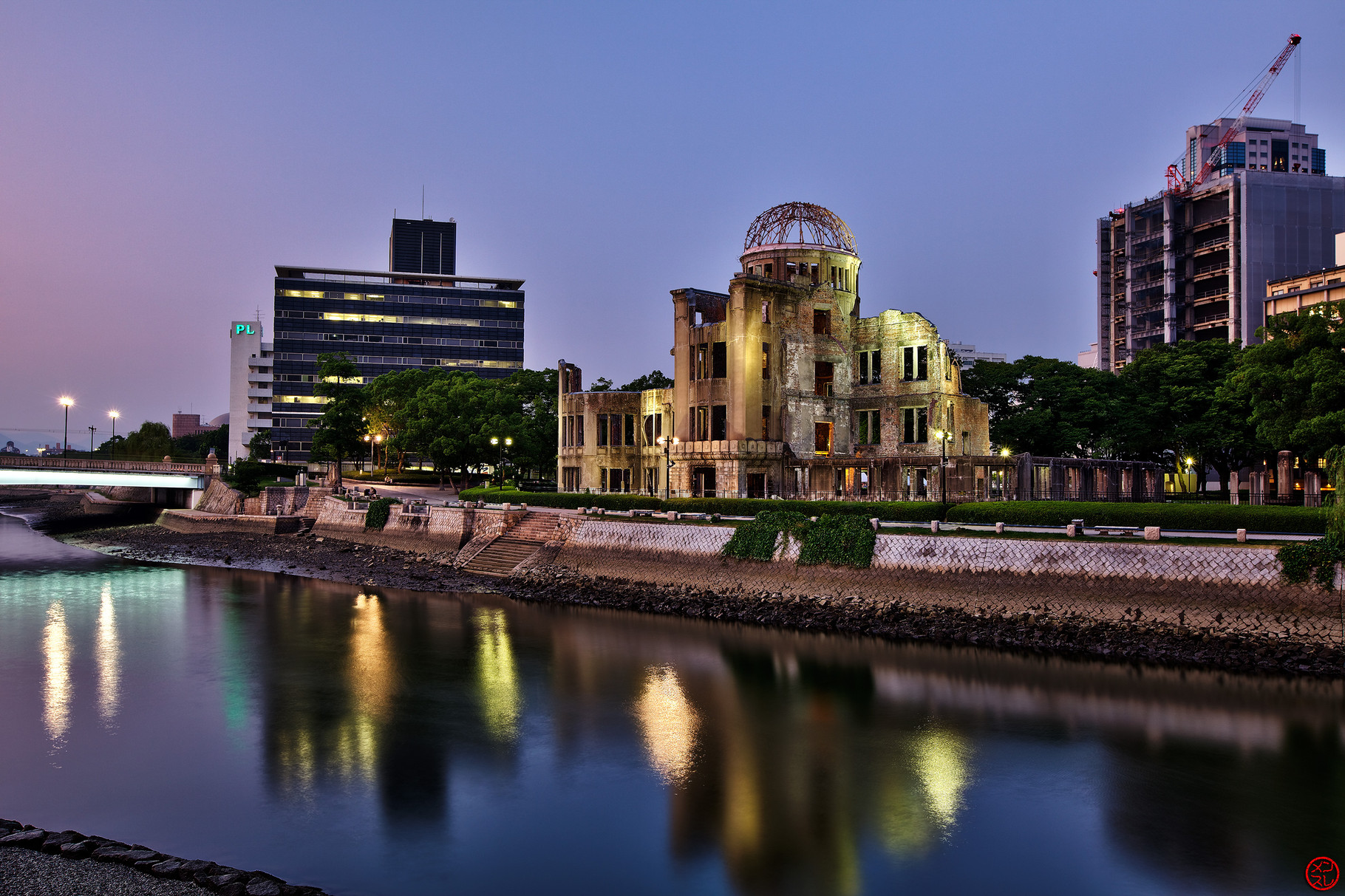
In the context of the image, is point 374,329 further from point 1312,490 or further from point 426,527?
point 1312,490

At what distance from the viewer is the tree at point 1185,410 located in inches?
2430

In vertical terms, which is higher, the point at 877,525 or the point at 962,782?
the point at 877,525

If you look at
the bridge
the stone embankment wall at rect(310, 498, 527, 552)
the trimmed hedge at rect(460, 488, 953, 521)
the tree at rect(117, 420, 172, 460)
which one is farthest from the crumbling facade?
the tree at rect(117, 420, 172, 460)

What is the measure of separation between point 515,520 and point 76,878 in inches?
1591

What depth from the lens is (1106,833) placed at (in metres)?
16.3

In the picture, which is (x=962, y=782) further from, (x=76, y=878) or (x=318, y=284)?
(x=318, y=284)

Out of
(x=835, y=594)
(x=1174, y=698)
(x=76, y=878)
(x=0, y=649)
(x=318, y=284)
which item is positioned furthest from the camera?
(x=318, y=284)

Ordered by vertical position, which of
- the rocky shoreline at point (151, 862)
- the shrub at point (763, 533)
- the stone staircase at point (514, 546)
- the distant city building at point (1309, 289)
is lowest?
Answer: the rocky shoreline at point (151, 862)

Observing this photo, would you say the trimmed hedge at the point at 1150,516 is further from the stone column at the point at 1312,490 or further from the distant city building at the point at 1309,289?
the distant city building at the point at 1309,289

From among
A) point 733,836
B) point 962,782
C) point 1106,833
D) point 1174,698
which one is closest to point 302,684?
point 733,836

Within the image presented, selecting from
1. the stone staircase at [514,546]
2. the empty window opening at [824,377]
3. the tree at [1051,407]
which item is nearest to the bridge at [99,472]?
the stone staircase at [514,546]

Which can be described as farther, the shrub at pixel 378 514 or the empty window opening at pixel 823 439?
the shrub at pixel 378 514

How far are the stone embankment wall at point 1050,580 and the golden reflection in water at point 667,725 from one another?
11729 millimetres

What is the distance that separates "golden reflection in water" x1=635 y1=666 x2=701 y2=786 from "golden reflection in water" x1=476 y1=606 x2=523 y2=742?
141 inches
